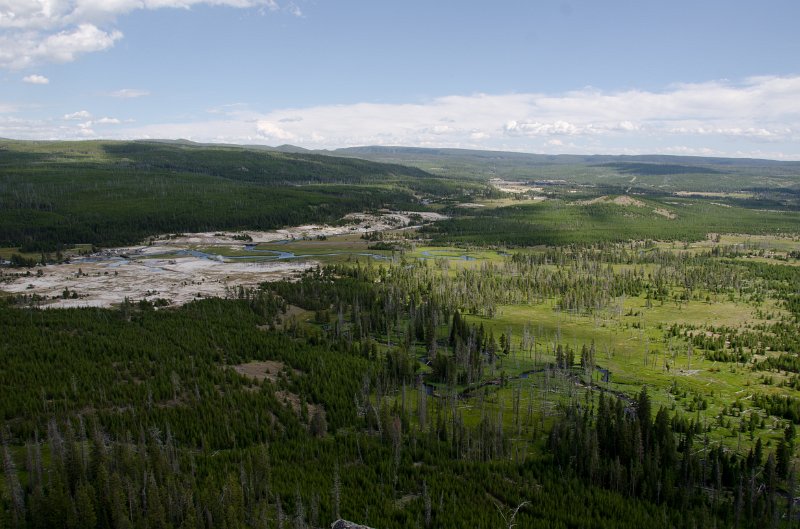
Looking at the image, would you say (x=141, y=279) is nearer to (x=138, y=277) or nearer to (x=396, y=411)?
(x=138, y=277)

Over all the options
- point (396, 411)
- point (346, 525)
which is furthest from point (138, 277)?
point (346, 525)

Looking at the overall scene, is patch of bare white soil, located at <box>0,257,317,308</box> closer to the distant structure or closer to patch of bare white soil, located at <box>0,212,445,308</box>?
patch of bare white soil, located at <box>0,212,445,308</box>

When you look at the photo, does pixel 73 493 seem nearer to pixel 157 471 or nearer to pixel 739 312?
pixel 157 471

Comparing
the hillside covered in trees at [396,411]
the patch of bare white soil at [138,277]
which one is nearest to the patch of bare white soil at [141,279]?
the patch of bare white soil at [138,277]

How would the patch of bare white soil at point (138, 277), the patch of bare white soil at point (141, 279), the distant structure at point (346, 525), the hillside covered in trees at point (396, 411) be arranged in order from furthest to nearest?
the patch of bare white soil at point (138, 277) → the patch of bare white soil at point (141, 279) → the hillside covered in trees at point (396, 411) → the distant structure at point (346, 525)

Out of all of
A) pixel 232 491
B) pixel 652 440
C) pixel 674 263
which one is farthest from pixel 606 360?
pixel 674 263

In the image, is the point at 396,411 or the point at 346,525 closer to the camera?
the point at 346,525

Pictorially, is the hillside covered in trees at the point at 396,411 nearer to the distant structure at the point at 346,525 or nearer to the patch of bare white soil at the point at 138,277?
the patch of bare white soil at the point at 138,277

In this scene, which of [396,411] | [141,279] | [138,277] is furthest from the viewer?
[138,277]

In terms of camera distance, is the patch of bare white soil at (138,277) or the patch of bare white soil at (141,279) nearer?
the patch of bare white soil at (141,279)

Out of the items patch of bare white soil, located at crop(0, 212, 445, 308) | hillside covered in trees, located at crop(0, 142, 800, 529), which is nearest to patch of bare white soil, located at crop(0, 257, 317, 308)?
patch of bare white soil, located at crop(0, 212, 445, 308)

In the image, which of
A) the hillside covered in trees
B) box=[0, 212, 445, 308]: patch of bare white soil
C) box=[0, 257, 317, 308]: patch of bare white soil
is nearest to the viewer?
the hillside covered in trees
